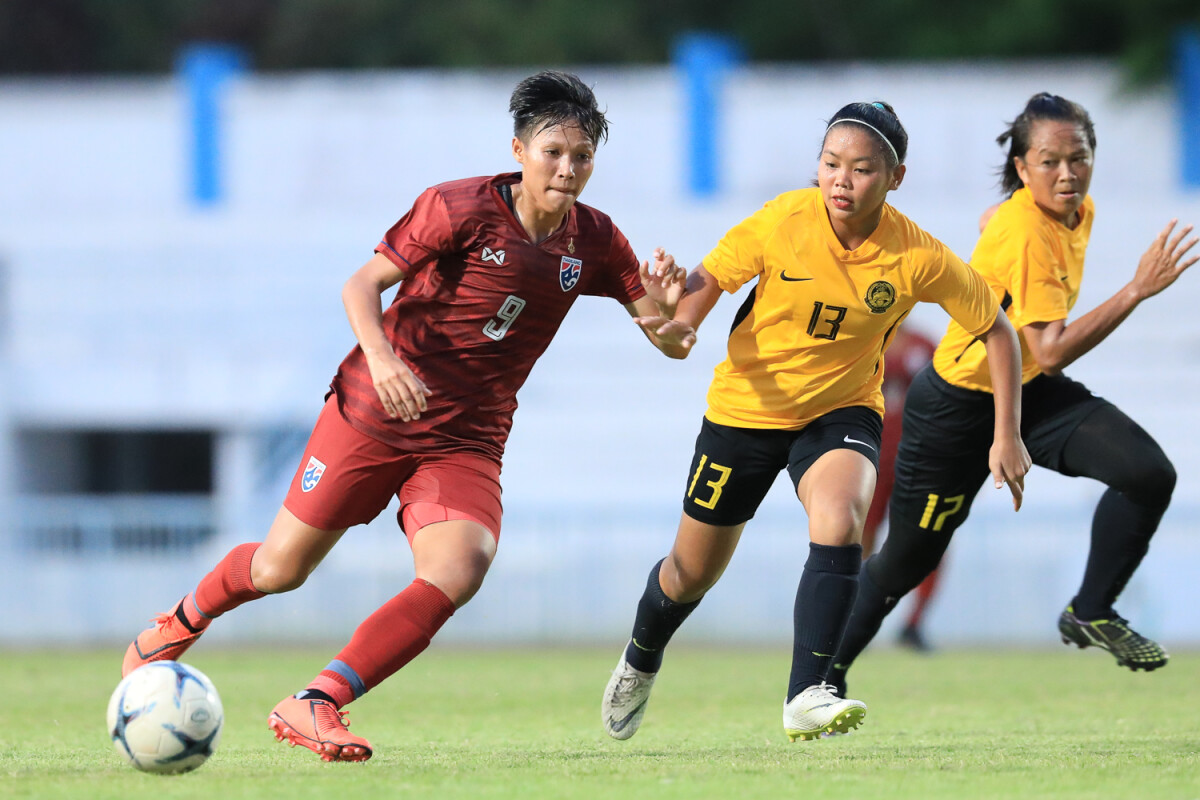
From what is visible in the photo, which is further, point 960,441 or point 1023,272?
point 960,441

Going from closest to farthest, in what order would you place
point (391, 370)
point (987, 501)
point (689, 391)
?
1. point (391, 370)
2. point (987, 501)
3. point (689, 391)

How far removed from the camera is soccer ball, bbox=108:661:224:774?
14.6ft

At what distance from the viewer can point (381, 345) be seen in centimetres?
491

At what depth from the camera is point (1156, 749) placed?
Answer: 5.18m

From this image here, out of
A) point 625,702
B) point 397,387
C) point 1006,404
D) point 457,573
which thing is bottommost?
point 625,702

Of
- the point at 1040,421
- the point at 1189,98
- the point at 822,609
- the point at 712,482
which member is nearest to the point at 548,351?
the point at 1189,98

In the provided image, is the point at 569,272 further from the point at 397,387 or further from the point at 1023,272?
the point at 1023,272

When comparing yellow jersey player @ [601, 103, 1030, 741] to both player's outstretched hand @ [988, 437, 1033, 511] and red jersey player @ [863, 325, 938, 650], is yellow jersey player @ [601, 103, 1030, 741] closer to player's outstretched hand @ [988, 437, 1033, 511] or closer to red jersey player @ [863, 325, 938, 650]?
player's outstretched hand @ [988, 437, 1033, 511]

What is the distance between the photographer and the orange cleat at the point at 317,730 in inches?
Result: 180

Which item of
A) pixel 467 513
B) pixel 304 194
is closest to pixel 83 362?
pixel 304 194

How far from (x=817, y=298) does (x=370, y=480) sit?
1597 millimetres

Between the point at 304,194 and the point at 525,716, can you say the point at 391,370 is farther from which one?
the point at 304,194

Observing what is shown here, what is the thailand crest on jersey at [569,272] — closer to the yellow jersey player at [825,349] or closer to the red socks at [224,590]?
the yellow jersey player at [825,349]

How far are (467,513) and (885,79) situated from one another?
60.7 ft
